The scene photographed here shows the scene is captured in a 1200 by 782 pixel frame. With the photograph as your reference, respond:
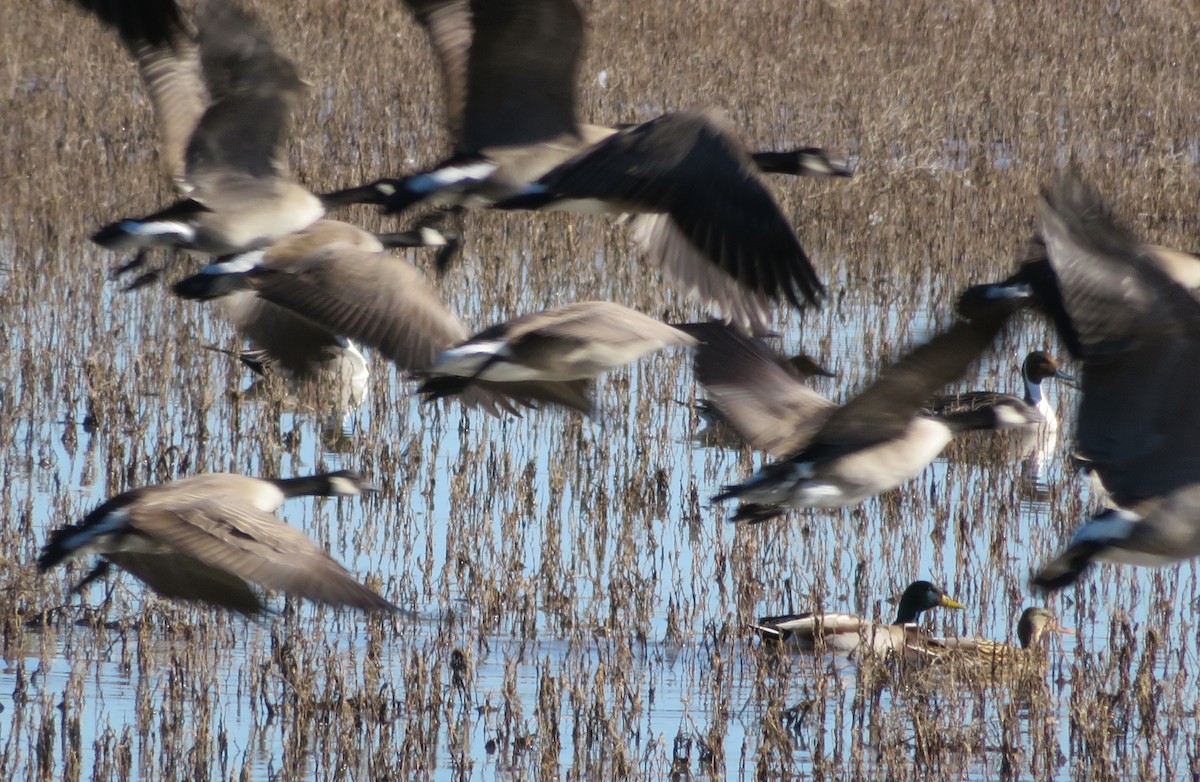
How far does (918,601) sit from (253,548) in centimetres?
306

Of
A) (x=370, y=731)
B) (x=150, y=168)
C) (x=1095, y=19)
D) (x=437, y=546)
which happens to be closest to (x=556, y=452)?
(x=437, y=546)

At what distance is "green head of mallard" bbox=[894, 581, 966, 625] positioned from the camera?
6977mm

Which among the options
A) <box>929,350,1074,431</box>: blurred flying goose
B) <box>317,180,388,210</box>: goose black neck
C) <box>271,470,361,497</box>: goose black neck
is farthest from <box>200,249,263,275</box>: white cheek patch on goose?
<box>929,350,1074,431</box>: blurred flying goose

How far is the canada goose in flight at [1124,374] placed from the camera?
14.7 feet

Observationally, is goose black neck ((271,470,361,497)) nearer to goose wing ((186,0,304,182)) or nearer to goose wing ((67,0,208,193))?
goose wing ((186,0,304,182))

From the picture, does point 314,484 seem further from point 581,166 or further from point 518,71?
point 518,71

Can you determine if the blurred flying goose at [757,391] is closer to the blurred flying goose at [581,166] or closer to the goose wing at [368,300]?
the blurred flying goose at [581,166]

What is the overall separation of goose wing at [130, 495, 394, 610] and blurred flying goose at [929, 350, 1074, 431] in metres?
4.68

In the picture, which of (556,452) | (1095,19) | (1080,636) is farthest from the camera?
(1095,19)

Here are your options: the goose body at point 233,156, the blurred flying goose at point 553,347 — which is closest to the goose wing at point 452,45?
the goose body at point 233,156

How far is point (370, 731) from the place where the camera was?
565 cm

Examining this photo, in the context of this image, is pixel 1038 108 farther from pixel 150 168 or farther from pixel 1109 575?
pixel 1109 575

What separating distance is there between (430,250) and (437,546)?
416 cm

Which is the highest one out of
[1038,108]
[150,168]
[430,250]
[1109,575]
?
[1038,108]
